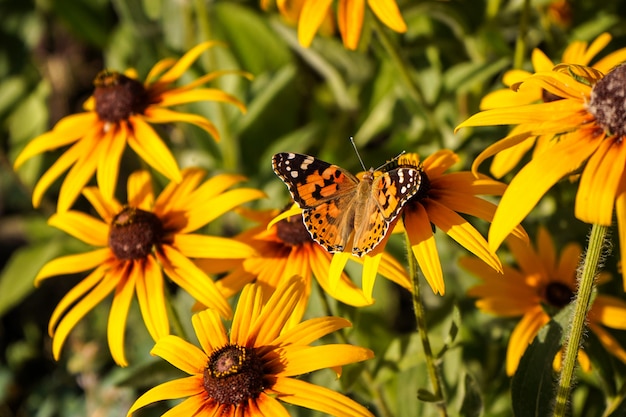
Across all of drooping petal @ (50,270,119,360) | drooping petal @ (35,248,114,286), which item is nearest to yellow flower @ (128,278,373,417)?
drooping petal @ (50,270,119,360)

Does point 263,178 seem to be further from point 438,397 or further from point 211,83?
point 438,397

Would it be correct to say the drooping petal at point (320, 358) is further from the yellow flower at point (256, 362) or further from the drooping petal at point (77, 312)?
the drooping petal at point (77, 312)

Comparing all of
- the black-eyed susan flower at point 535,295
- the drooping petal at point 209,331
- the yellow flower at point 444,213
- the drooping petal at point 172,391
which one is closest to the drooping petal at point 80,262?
the drooping petal at point 209,331

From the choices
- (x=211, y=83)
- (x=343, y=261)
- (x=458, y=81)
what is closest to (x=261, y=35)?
(x=211, y=83)

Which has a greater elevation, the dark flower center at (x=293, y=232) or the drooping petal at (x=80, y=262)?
the drooping petal at (x=80, y=262)

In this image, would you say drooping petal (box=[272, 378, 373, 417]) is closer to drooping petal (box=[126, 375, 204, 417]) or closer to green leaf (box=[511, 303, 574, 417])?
drooping petal (box=[126, 375, 204, 417])

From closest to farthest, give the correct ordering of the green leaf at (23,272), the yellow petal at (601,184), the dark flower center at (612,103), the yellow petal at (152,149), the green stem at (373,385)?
the yellow petal at (601,184), the dark flower center at (612,103), the green stem at (373,385), the yellow petal at (152,149), the green leaf at (23,272)
